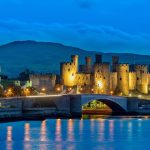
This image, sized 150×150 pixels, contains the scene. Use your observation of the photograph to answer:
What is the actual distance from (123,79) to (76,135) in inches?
1203

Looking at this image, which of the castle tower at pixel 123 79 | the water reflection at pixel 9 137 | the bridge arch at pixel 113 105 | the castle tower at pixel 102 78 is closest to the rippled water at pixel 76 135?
the water reflection at pixel 9 137

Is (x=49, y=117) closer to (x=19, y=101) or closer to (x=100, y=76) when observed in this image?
(x=19, y=101)

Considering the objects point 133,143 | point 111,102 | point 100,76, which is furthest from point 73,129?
point 100,76

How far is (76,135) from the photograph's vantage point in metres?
53.6

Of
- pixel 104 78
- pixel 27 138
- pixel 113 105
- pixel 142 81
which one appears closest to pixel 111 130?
pixel 27 138

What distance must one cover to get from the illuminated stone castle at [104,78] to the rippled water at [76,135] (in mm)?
16003

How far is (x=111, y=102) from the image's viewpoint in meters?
76.4

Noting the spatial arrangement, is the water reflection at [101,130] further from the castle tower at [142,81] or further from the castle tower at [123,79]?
the castle tower at [142,81]

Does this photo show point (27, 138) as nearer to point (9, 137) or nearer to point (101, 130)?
point (9, 137)

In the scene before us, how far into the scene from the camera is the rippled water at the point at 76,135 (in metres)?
47.9

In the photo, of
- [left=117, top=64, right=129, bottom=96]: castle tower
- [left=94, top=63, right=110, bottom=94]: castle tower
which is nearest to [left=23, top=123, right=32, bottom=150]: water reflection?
[left=94, top=63, right=110, bottom=94]: castle tower

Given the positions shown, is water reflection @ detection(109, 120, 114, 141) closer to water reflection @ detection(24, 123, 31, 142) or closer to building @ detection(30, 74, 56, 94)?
water reflection @ detection(24, 123, 31, 142)

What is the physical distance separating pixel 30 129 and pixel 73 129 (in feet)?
9.33

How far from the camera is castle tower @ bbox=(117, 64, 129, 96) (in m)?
83.2
